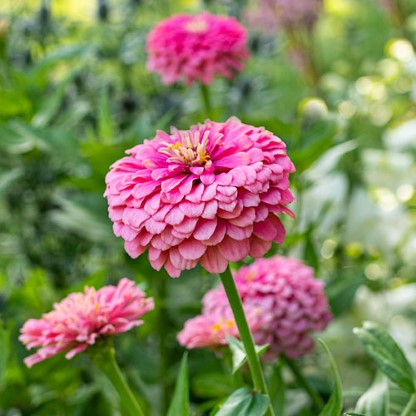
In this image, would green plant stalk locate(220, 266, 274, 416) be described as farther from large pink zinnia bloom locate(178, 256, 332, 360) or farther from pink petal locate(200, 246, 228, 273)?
large pink zinnia bloom locate(178, 256, 332, 360)

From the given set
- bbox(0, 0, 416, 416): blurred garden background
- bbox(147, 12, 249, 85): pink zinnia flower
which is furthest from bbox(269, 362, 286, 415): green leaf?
bbox(147, 12, 249, 85): pink zinnia flower

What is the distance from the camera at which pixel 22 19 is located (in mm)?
1318

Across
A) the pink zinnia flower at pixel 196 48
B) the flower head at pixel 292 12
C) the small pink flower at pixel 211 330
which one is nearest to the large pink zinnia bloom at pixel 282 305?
the small pink flower at pixel 211 330

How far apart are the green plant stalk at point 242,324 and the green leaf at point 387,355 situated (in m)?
0.08

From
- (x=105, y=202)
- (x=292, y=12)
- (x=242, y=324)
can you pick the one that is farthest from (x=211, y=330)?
(x=292, y=12)

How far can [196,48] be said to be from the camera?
3.05 feet

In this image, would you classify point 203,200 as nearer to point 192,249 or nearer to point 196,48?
point 192,249

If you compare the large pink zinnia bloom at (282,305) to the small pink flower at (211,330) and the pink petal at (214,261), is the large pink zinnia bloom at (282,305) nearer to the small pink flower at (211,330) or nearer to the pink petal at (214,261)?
the small pink flower at (211,330)

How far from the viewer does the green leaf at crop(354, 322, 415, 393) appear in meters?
0.53

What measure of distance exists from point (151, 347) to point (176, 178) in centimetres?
68

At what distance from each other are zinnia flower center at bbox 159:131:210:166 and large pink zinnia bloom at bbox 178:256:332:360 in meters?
0.20

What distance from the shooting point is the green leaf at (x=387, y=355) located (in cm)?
53

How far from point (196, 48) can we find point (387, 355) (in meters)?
0.49

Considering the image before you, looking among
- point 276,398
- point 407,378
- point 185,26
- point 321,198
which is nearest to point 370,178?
point 321,198
